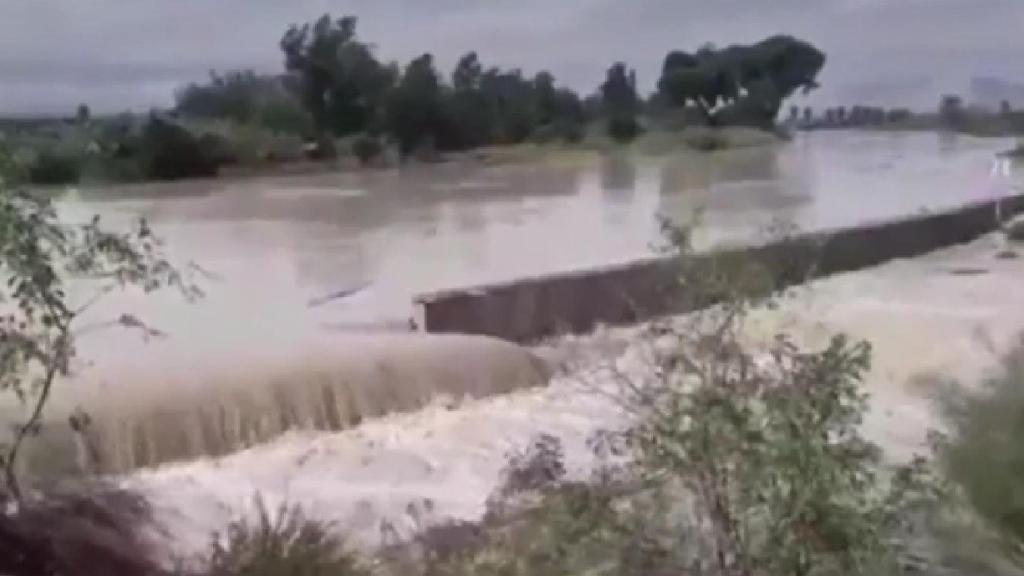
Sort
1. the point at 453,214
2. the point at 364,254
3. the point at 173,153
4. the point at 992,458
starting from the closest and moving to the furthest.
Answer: the point at 992,458
the point at 364,254
the point at 453,214
the point at 173,153

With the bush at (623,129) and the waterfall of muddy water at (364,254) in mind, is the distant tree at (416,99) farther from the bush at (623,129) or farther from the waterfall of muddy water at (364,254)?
the bush at (623,129)

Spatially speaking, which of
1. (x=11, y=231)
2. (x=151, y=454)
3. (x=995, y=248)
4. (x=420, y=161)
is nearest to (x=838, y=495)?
(x=11, y=231)

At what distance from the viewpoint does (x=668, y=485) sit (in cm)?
259

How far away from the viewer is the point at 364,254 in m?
12.0

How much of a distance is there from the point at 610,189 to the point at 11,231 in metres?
15.0

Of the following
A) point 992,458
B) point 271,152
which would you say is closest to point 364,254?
point 271,152

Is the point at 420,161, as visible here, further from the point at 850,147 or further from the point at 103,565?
the point at 103,565

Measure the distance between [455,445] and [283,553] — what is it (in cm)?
254

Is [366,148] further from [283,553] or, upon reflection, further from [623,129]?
[283,553]

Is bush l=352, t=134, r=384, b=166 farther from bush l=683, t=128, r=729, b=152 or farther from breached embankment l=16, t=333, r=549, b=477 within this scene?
breached embankment l=16, t=333, r=549, b=477

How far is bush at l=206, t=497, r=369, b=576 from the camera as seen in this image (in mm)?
3166

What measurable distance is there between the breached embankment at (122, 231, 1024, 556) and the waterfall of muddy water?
0.53 ft

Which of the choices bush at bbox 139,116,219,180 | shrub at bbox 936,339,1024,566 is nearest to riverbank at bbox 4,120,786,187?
bush at bbox 139,116,219,180

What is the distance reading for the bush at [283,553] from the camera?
3.17m
